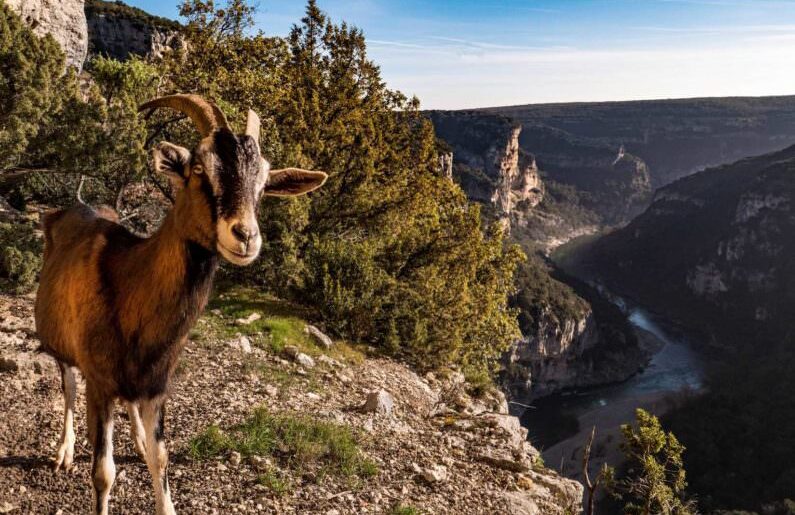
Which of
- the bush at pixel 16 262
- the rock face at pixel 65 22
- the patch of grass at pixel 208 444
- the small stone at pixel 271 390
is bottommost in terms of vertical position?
the small stone at pixel 271 390

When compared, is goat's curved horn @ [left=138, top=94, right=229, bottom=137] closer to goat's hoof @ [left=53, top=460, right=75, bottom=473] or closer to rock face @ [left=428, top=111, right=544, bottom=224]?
goat's hoof @ [left=53, top=460, right=75, bottom=473]

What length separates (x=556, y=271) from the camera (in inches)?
5497

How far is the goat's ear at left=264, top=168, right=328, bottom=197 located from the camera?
11.8ft

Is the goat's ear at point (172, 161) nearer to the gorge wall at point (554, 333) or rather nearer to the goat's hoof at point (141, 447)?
the goat's hoof at point (141, 447)

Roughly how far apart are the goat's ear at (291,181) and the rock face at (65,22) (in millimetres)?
19470

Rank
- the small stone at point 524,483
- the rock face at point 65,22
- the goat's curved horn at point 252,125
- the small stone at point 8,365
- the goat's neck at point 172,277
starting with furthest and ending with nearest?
the rock face at point 65,22
the small stone at point 524,483
the small stone at point 8,365
the goat's curved horn at point 252,125
the goat's neck at point 172,277

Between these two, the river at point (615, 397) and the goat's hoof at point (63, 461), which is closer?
the goat's hoof at point (63, 461)

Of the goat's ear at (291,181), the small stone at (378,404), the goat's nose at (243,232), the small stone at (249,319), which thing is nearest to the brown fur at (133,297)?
the goat's nose at (243,232)

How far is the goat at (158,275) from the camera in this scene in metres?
3.15

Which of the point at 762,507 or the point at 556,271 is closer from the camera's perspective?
the point at 762,507

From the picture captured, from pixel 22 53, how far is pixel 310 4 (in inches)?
464

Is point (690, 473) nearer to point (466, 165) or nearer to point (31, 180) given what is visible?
point (31, 180)

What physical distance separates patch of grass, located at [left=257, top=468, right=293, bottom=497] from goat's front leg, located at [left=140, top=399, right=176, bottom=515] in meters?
1.61

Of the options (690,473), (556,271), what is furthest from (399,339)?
(556,271)
